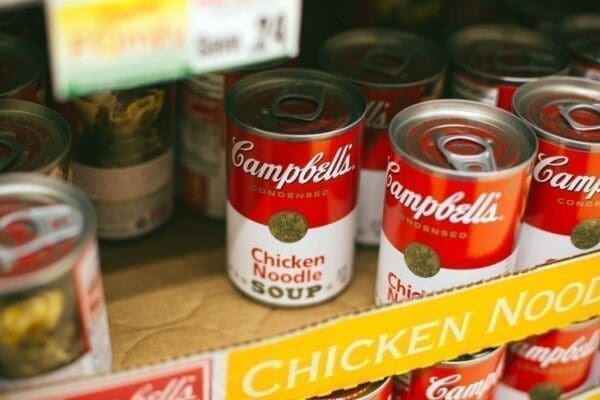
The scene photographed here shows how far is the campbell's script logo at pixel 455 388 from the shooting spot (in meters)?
1.15

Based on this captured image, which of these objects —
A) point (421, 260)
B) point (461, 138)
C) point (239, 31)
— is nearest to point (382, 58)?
point (461, 138)

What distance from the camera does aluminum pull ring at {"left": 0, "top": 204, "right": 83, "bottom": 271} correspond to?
2.90 ft

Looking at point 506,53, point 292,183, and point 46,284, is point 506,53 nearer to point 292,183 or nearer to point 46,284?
point 292,183

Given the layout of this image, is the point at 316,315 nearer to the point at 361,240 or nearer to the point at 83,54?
the point at 361,240

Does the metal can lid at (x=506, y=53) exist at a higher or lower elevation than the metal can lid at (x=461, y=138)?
higher

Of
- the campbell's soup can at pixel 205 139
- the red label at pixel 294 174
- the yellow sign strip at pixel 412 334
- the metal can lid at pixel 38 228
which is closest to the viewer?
the metal can lid at pixel 38 228

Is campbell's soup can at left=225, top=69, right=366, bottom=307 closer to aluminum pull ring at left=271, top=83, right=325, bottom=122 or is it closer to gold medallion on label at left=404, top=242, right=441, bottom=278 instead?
aluminum pull ring at left=271, top=83, right=325, bottom=122

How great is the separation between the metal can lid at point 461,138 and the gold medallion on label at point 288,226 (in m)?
0.17

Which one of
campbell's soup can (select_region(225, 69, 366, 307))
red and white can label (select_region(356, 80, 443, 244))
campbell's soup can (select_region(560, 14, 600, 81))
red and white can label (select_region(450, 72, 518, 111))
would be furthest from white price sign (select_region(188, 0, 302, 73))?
campbell's soup can (select_region(560, 14, 600, 81))

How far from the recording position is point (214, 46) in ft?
2.89

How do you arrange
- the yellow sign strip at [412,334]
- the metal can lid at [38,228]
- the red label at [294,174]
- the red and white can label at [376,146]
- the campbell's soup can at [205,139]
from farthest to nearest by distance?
the campbell's soup can at [205,139] < the red and white can label at [376,146] < the red label at [294,174] < the yellow sign strip at [412,334] < the metal can lid at [38,228]

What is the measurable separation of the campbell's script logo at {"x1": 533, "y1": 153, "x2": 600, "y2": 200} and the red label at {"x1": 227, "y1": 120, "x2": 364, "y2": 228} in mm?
245

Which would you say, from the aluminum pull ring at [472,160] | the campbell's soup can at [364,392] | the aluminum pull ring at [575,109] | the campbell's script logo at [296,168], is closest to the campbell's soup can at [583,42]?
the aluminum pull ring at [575,109]

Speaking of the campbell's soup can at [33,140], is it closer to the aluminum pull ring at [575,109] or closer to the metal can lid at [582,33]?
the aluminum pull ring at [575,109]
